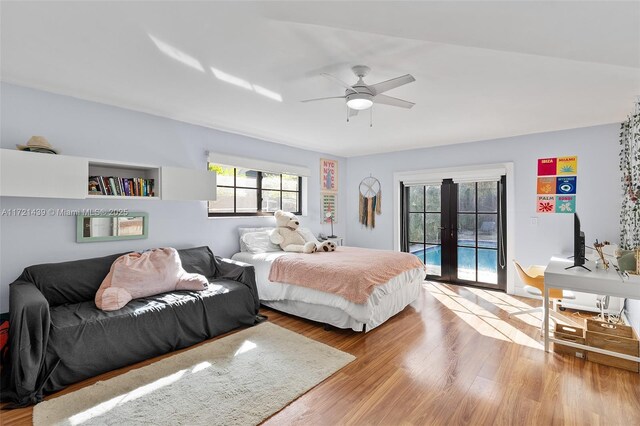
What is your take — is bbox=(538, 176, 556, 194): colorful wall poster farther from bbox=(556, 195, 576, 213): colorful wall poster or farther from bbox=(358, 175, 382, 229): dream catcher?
bbox=(358, 175, 382, 229): dream catcher

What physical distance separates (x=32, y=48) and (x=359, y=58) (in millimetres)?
2235

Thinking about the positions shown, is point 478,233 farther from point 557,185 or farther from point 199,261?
point 199,261

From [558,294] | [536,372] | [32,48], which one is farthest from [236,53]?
[558,294]

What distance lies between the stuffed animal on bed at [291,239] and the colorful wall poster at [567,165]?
10.5 feet

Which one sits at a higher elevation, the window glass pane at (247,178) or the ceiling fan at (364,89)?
the ceiling fan at (364,89)

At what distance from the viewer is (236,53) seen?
2104 millimetres

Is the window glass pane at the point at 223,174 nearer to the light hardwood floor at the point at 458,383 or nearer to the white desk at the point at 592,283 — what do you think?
the light hardwood floor at the point at 458,383

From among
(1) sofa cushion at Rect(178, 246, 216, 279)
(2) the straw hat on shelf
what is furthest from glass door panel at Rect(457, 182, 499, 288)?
(2) the straw hat on shelf

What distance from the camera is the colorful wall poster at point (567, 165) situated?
394cm

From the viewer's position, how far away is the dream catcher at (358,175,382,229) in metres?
5.77

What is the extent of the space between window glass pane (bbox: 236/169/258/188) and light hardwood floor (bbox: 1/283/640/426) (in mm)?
2206

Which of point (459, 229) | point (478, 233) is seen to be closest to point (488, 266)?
point (478, 233)

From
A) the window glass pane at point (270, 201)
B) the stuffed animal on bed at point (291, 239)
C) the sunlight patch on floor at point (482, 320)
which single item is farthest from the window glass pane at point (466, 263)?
the window glass pane at point (270, 201)

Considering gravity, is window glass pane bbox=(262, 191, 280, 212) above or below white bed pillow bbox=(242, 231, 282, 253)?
above
